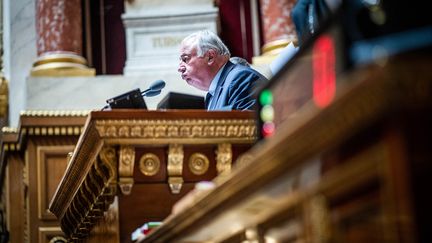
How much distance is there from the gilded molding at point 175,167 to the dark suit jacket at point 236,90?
0.62 m

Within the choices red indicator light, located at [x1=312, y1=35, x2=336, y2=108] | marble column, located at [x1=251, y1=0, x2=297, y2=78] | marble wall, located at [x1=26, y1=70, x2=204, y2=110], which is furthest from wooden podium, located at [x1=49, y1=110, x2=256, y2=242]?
marble column, located at [x1=251, y1=0, x2=297, y2=78]

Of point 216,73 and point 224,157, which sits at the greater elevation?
point 216,73

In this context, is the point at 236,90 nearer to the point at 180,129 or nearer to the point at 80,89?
the point at 180,129

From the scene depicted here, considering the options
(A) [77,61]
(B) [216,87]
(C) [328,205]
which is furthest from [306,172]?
(A) [77,61]

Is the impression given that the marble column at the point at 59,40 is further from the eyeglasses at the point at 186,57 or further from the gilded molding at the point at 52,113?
the eyeglasses at the point at 186,57

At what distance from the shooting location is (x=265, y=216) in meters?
2.70

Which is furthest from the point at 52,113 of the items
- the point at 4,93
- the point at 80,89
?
the point at 4,93

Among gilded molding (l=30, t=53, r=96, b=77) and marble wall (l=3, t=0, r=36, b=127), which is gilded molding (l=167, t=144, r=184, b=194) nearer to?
gilded molding (l=30, t=53, r=96, b=77)

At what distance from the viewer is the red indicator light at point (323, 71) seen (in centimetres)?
230

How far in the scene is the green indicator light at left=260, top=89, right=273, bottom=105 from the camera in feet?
9.82

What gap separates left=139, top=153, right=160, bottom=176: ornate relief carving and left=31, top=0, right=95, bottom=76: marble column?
480 cm

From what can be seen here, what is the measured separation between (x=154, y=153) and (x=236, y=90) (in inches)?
33.2

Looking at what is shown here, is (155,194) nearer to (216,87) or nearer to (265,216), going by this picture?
(216,87)

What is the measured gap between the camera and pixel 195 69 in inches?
215
